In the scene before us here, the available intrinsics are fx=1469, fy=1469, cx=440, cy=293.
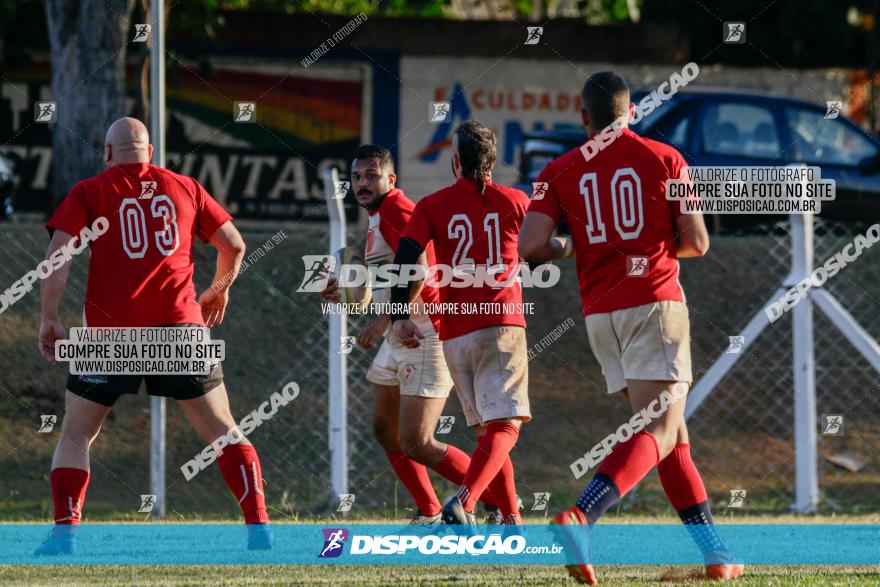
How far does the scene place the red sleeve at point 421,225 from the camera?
6.73 m

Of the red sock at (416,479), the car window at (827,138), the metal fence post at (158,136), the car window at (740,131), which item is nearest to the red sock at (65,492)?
the red sock at (416,479)

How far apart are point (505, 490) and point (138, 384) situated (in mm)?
1844

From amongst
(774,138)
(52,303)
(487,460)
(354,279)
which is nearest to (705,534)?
(487,460)

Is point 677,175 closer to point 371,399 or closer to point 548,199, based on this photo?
point 548,199

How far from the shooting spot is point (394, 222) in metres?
7.20

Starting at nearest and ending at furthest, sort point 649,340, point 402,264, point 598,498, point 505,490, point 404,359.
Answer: point 598,498
point 649,340
point 402,264
point 505,490
point 404,359

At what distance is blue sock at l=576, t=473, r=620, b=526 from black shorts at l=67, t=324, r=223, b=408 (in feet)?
6.15

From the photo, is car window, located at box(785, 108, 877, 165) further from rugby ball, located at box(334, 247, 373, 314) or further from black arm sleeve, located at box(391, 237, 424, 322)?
black arm sleeve, located at box(391, 237, 424, 322)

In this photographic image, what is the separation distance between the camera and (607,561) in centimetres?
639

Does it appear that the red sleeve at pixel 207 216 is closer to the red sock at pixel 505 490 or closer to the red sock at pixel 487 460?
the red sock at pixel 487 460

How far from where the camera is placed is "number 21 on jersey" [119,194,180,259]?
6469 millimetres

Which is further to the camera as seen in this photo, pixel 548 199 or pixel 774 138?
pixel 774 138

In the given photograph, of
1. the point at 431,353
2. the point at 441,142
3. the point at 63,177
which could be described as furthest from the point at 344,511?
the point at 441,142

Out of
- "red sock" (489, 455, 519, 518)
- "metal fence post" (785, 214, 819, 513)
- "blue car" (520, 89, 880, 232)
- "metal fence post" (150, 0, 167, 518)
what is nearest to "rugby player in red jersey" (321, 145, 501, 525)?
"red sock" (489, 455, 519, 518)
